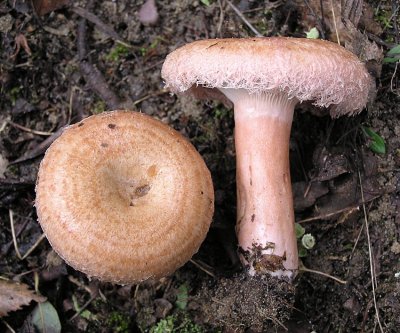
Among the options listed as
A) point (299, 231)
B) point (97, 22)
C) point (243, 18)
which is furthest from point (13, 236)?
point (243, 18)

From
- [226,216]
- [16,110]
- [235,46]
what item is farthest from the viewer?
[16,110]

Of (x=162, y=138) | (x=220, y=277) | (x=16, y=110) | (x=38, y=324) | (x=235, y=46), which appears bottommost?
(x=38, y=324)

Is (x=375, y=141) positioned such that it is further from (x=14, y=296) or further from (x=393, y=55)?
(x=14, y=296)

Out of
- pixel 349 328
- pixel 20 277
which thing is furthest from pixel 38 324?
pixel 349 328

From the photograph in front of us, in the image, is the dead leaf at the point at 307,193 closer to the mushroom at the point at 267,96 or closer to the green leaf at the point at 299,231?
the green leaf at the point at 299,231

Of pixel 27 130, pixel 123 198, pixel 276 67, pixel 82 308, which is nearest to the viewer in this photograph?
pixel 276 67

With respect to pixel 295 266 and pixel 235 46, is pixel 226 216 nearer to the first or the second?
pixel 295 266
